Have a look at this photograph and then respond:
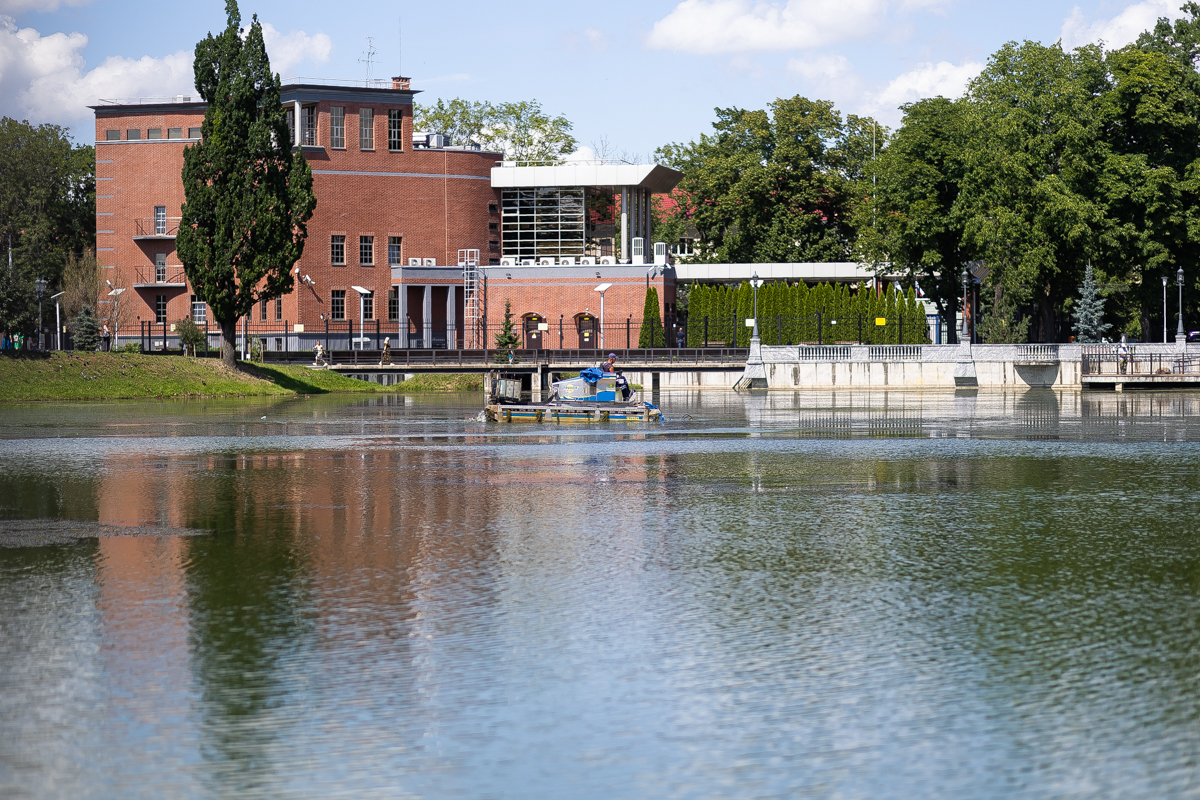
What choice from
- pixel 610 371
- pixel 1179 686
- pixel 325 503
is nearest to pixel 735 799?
pixel 1179 686

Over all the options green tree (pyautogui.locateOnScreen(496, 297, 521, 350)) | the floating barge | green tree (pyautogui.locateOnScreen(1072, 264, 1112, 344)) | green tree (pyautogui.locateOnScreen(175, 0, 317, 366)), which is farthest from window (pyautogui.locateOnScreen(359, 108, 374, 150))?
the floating barge

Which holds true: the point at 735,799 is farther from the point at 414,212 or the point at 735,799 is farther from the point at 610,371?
the point at 414,212

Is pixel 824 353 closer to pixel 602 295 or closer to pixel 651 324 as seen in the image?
pixel 651 324

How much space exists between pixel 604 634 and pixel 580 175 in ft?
231

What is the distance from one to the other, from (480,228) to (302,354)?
58.6 feet

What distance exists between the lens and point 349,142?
7931 cm

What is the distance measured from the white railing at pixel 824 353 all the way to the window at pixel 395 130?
31.8 m

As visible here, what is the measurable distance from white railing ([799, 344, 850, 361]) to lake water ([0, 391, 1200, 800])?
39374 millimetres

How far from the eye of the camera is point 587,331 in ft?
242

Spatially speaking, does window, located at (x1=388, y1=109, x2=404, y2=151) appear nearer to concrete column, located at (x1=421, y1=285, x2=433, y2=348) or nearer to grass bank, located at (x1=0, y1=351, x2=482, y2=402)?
concrete column, located at (x1=421, y1=285, x2=433, y2=348)

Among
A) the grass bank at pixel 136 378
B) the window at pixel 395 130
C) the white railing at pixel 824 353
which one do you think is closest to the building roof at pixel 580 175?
the window at pixel 395 130

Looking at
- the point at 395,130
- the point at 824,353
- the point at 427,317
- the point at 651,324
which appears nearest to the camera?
the point at 824,353

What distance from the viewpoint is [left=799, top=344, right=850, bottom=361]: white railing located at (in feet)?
200

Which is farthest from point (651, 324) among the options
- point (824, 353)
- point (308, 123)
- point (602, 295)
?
point (308, 123)
